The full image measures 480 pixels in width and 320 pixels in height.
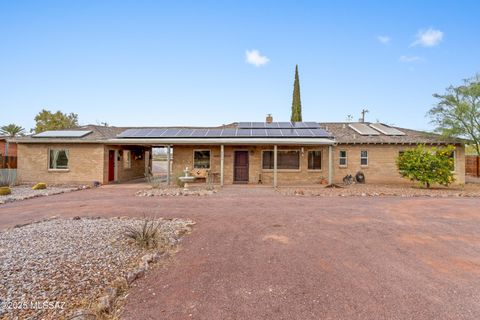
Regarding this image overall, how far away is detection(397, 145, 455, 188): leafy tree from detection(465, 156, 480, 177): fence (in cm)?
1268

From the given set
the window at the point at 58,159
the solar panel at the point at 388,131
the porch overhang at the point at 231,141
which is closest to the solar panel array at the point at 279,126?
the porch overhang at the point at 231,141

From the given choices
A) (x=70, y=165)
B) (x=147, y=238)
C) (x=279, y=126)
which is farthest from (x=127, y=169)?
(x=147, y=238)

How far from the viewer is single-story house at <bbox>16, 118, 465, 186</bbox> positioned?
45.6 ft

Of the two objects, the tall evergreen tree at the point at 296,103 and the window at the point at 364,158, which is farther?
the tall evergreen tree at the point at 296,103

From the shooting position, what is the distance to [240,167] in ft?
49.4

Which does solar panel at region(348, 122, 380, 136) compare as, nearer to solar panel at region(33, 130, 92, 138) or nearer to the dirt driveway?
the dirt driveway

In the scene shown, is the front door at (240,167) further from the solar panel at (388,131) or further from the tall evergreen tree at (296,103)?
the tall evergreen tree at (296,103)

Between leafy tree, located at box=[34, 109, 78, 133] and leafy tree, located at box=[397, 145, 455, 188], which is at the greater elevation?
leafy tree, located at box=[34, 109, 78, 133]

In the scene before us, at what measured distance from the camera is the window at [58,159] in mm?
14031

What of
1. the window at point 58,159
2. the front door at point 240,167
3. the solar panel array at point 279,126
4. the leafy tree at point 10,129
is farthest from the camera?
the leafy tree at point 10,129

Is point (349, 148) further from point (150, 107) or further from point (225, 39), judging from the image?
point (150, 107)

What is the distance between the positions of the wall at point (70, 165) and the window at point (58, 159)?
0.71 ft

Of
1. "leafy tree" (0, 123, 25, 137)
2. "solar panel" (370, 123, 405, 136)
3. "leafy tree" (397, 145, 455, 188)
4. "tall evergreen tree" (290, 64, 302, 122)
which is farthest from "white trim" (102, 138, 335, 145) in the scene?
"leafy tree" (0, 123, 25, 137)

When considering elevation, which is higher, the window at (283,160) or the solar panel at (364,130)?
the solar panel at (364,130)
